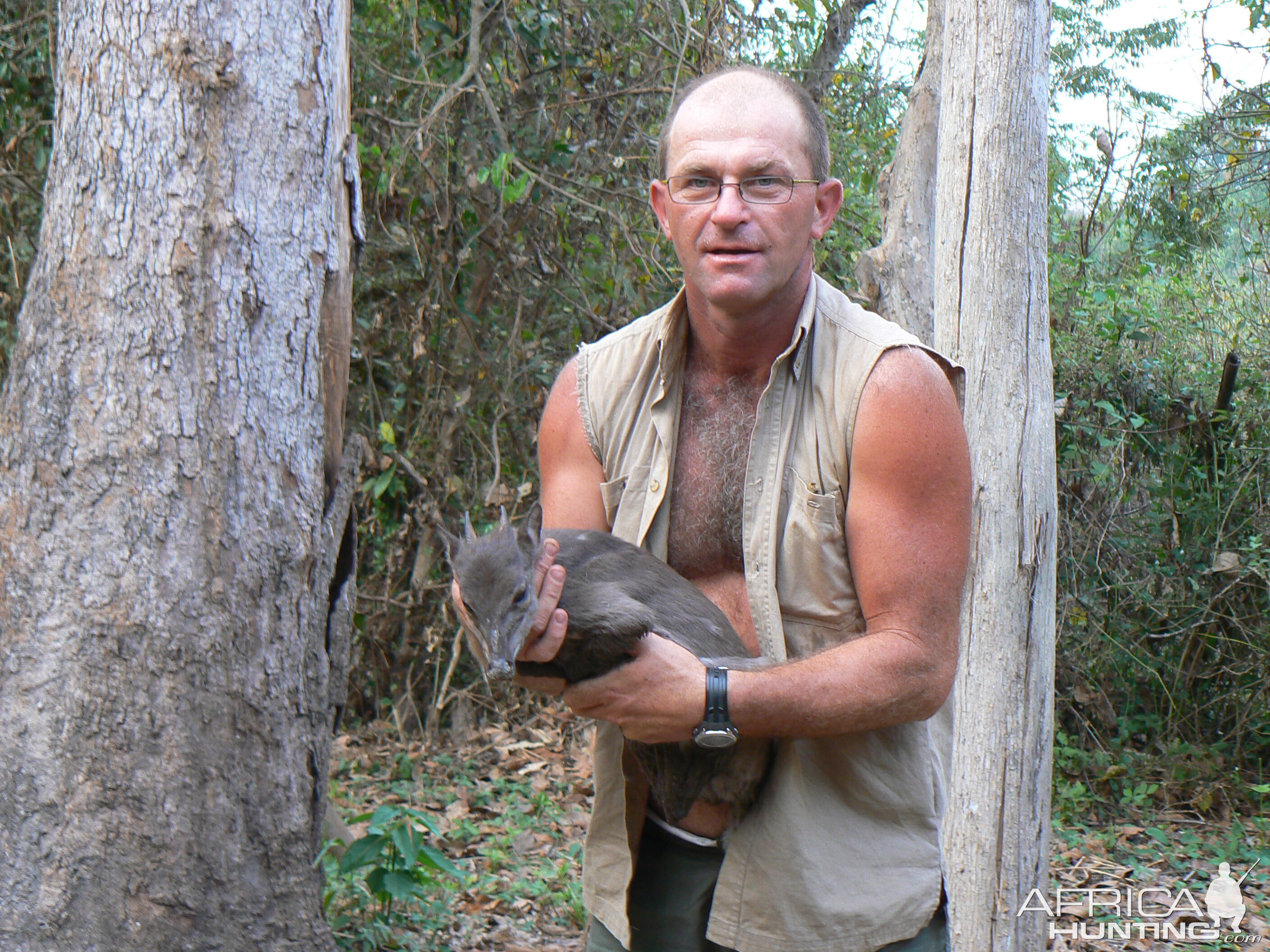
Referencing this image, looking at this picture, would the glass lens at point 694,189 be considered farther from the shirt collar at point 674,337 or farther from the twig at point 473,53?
the twig at point 473,53

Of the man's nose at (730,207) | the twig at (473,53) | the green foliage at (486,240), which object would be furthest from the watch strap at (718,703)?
the twig at (473,53)

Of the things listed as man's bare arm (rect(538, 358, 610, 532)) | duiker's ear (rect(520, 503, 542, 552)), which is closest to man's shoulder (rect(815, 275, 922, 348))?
man's bare arm (rect(538, 358, 610, 532))

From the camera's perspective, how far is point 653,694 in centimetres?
246

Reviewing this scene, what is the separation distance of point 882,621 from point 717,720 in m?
0.45

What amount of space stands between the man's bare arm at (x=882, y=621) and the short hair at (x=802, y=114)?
23.7 inches

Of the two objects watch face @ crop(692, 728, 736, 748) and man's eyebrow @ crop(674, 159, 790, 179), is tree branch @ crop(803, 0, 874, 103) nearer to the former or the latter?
man's eyebrow @ crop(674, 159, 790, 179)

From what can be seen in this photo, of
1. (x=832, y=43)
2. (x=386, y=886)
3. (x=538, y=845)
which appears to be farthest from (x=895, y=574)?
(x=832, y=43)

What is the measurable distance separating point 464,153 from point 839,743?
484 centimetres

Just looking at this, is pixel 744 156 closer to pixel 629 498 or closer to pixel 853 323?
pixel 853 323

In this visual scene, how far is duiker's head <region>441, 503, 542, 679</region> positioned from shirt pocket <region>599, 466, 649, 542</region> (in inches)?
9.7

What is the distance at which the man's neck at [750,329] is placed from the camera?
274 centimetres

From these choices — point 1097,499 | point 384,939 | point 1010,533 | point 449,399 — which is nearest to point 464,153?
point 449,399

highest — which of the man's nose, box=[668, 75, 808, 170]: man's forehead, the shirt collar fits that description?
box=[668, 75, 808, 170]: man's forehead

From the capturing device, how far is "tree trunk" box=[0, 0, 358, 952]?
3.39 m
